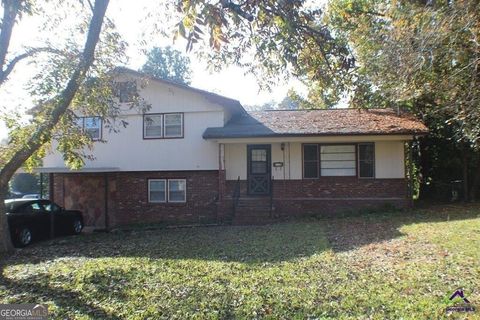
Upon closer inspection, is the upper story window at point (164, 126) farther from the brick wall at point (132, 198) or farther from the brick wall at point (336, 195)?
the brick wall at point (336, 195)

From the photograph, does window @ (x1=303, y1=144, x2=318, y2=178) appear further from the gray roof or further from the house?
the gray roof

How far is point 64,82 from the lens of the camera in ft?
32.7

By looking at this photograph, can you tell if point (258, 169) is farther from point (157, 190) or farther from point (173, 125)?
point (157, 190)

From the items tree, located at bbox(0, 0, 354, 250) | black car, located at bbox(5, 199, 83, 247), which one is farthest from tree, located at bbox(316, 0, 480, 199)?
black car, located at bbox(5, 199, 83, 247)

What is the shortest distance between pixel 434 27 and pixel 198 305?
625 cm

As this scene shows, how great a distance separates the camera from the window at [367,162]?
16812mm

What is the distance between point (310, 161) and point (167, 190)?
6127mm

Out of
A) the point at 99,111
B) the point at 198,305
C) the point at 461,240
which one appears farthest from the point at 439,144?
the point at 198,305

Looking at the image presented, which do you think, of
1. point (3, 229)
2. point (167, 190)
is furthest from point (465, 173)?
point (3, 229)

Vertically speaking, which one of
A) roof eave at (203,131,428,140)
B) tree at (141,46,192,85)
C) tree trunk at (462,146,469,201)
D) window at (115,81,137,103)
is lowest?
A: tree trunk at (462,146,469,201)

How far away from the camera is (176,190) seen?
1802cm

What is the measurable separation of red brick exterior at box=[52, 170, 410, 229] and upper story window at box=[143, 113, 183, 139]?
1627 millimetres

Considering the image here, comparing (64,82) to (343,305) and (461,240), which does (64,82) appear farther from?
(461,240)

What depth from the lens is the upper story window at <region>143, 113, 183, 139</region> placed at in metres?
18.0
